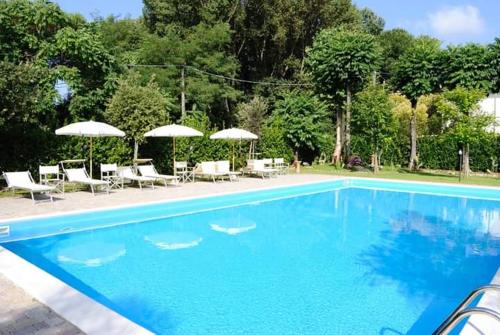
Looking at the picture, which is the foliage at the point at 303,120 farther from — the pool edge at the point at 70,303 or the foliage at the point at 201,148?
the pool edge at the point at 70,303

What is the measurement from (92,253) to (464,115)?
16.4 metres

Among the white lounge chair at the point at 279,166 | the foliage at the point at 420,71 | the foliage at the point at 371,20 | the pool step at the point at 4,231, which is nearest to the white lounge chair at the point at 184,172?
the white lounge chair at the point at 279,166

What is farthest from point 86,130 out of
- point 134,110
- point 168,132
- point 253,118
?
point 253,118

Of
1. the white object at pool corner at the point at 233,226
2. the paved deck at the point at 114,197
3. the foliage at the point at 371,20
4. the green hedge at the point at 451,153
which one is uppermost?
the foliage at the point at 371,20

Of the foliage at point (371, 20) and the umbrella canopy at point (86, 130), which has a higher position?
the foliage at point (371, 20)

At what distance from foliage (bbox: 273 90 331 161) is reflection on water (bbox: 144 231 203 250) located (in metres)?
14.7

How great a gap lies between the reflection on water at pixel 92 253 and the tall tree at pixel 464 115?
15282 millimetres

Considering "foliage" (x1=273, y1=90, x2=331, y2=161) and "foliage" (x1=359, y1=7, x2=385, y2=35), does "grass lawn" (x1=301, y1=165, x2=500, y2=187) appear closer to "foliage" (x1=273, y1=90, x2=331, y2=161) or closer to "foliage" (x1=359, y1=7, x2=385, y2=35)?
"foliage" (x1=273, y1=90, x2=331, y2=161)

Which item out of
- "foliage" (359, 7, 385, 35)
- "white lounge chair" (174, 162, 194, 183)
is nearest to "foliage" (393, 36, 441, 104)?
"white lounge chair" (174, 162, 194, 183)

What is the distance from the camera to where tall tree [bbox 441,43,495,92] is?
21.6m

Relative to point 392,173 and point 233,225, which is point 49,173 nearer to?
point 233,225

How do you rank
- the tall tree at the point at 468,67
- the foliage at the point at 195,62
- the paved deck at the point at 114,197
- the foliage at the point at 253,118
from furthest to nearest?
the foliage at the point at 195,62 → the foliage at the point at 253,118 → the tall tree at the point at 468,67 → the paved deck at the point at 114,197

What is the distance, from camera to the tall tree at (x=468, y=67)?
2162cm

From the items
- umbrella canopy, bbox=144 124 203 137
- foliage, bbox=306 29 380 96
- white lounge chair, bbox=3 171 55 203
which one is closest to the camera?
white lounge chair, bbox=3 171 55 203
